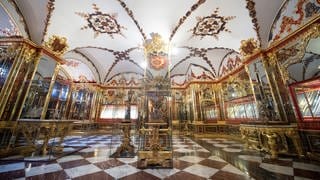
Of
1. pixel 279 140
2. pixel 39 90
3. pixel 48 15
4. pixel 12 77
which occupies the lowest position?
pixel 279 140

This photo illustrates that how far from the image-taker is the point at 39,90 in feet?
11.6

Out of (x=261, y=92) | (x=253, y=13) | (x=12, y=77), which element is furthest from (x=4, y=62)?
(x=261, y=92)

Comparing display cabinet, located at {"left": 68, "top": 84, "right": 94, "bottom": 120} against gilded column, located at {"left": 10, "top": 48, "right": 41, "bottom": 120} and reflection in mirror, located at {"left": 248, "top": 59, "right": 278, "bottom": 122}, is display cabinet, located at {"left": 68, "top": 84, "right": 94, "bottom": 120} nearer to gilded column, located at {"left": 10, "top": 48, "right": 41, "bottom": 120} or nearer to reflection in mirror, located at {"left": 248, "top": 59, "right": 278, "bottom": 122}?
gilded column, located at {"left": 10, "top": 48, "right": 41, "bottom": 120}

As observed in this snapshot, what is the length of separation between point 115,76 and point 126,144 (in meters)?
6.29

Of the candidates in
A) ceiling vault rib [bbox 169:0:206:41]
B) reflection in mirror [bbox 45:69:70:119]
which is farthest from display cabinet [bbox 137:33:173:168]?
reflection in mirror [bbox 45:69:70:119]

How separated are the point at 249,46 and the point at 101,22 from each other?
4.96m

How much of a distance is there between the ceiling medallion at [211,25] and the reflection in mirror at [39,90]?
4954 mm

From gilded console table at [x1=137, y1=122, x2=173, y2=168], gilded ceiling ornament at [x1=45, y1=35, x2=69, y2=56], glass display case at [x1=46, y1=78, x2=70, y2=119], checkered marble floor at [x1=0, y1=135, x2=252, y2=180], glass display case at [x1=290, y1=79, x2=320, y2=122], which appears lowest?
checkered marble floor at [x1=0, y1=135, x2=252, y2=180]

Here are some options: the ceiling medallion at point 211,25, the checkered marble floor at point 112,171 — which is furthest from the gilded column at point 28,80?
the ceiling medallion at point 211,25

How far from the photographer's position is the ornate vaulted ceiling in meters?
3.34

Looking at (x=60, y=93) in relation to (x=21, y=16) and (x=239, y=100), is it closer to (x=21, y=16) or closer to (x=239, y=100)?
(x=21, y=16)

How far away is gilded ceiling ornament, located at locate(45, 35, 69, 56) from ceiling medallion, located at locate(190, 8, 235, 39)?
14.4 ft

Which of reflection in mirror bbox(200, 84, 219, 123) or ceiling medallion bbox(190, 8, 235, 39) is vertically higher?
ceiling medallion bbox(190, 8, 235, 39)

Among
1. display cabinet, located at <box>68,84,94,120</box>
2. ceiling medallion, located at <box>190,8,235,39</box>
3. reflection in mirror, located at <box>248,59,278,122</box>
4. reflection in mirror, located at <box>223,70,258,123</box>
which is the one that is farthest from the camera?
display cabinet, located at <box>68,84,94,120</box>
